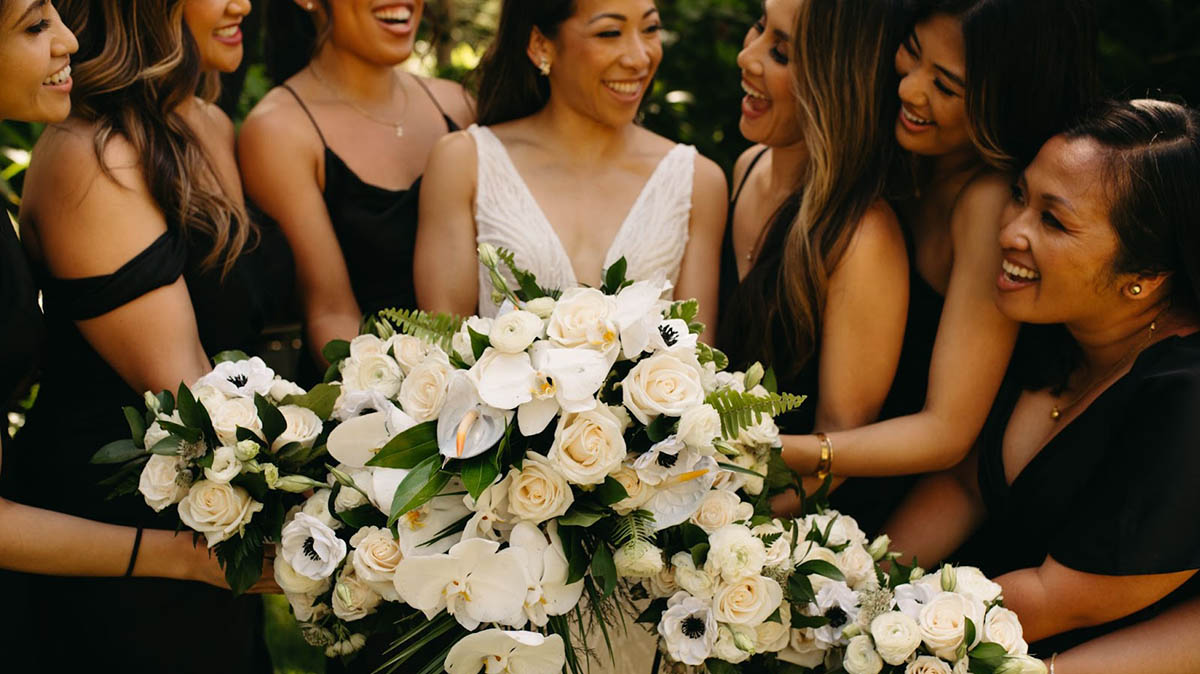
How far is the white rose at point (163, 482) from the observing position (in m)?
2.14

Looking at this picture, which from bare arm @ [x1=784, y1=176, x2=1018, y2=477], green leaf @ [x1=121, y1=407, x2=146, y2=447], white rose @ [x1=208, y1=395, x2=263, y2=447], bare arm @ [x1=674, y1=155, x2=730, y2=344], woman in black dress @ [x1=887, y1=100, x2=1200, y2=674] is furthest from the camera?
bare arm @ [x1=674, y1=155, x2=730, y2=344]

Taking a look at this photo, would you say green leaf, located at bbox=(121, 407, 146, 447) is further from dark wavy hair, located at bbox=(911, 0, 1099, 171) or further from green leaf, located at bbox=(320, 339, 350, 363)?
dark wavy hair, located at bbox=(911, 0, 1099, 171)

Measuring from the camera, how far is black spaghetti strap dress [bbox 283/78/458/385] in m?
3.54

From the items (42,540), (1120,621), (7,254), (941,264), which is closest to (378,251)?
(7,254)

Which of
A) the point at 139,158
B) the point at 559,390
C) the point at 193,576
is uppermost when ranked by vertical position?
the point at 559,390

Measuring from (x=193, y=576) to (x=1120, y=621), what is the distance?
91.2 inches

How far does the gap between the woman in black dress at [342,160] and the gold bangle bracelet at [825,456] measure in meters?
1.59

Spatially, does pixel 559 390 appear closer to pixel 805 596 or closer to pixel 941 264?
pixel 805 596

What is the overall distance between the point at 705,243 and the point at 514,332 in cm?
171

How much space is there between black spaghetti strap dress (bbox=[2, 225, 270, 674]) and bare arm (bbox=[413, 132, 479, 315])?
0.59 meters

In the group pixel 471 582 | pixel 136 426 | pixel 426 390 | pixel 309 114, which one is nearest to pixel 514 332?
pixel 426 390

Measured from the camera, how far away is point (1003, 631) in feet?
6.91

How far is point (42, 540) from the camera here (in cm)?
232

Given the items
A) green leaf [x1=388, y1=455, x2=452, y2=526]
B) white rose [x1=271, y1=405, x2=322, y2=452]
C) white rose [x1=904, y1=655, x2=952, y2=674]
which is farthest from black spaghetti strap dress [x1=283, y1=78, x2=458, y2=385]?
white rose [x1=904, y1=655, x2=952, y2=674]
